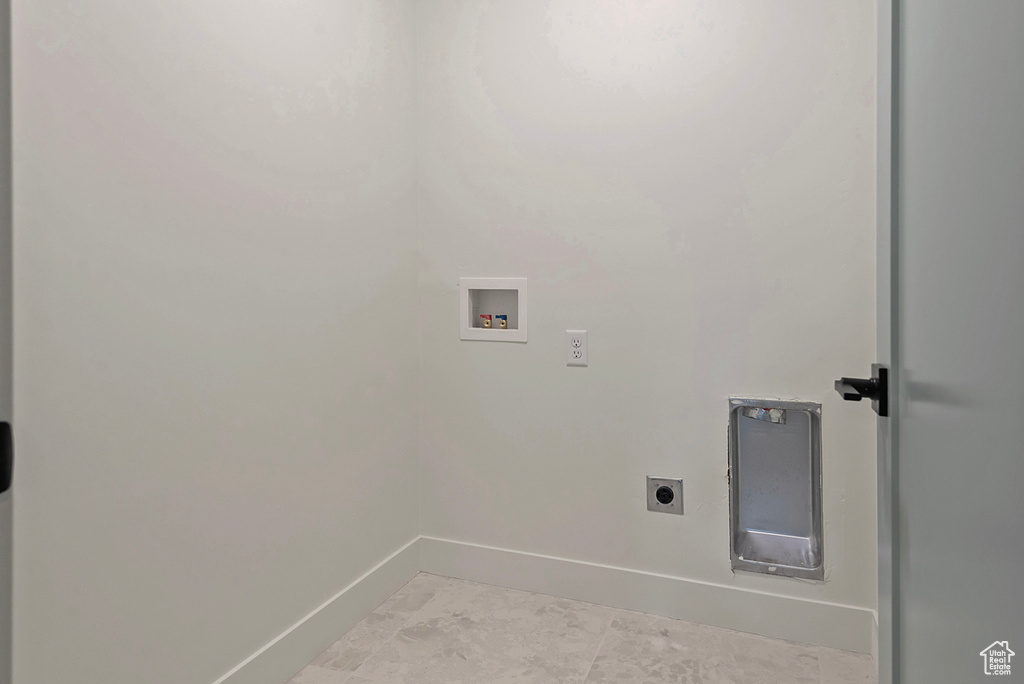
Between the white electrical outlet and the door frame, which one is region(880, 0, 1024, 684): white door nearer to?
the door frame

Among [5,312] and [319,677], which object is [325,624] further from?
[5,312]

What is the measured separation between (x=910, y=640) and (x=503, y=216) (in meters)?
1.67

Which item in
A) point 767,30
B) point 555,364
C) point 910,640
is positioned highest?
point 767,30

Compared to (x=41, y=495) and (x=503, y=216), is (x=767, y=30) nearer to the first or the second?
(x=503, y=216)

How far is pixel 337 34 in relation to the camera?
188 centimetres

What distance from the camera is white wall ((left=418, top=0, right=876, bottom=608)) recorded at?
1800mm

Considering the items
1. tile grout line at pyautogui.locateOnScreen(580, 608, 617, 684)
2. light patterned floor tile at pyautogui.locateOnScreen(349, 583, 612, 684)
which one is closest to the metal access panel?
tile grout line at pyautogui.locateOnScreen(580, 608, 617, 684)

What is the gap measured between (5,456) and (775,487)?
186 cm

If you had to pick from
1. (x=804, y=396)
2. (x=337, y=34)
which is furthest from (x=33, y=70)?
(x=804, y=396)

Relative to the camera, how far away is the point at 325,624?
1847mm

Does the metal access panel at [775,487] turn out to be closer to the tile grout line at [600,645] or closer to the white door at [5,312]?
the tile grout line at [600,645]

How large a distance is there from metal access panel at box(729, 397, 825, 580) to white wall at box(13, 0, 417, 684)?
3.77ft

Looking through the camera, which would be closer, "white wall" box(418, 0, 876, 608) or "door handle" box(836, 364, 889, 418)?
"door handle" box(836, 364, 889, 418)

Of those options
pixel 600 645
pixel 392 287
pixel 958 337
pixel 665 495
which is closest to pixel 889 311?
pixel 958 337
